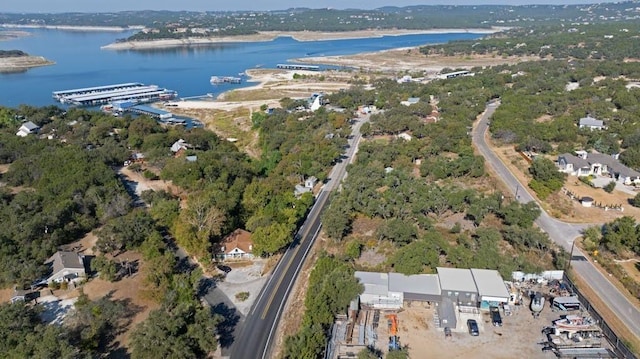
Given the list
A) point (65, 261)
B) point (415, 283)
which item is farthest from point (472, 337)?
point (65, 261)

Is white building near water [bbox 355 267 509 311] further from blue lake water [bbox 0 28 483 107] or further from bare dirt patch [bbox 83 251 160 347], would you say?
blue lake water [bbox 0 28 483 107]

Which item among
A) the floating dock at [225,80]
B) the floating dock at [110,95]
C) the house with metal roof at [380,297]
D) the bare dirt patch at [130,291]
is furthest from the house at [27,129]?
the house with metal roof at [380,297]

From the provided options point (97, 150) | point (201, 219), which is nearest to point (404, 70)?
point (97, 150)

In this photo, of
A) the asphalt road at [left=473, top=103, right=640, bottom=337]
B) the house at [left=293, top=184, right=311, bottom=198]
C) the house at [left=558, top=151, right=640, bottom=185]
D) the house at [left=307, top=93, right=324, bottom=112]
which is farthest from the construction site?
the house at [left=307, top=93, right=324, bottom=112]

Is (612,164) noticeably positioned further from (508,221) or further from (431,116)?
(431,116)

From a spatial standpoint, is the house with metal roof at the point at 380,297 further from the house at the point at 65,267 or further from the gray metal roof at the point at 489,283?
the house at the point at 65,267

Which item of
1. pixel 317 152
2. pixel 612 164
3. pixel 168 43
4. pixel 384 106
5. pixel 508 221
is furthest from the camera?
pixel 168 43
